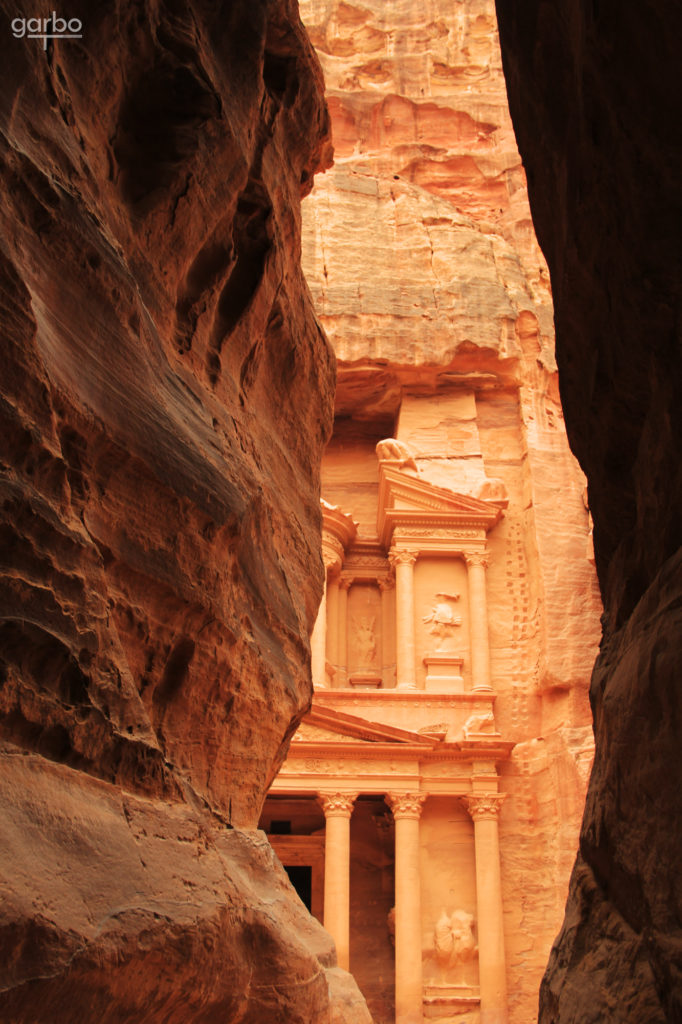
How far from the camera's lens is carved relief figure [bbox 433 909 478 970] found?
18422mm

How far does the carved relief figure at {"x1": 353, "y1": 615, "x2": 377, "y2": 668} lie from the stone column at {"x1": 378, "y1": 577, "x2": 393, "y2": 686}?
230mm

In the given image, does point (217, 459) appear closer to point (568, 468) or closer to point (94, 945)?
point (94, 945)

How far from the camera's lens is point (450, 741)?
65.5 ft

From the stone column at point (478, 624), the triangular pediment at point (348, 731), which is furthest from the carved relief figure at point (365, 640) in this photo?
the triangular pediment at point (348, 731)

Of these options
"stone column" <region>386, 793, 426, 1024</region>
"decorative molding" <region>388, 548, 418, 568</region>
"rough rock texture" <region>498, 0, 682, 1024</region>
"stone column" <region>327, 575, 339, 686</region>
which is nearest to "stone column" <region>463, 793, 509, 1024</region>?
"stone column" <region>386, 793, 426, 1024</region>

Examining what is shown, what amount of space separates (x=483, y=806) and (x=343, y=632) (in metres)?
5.78

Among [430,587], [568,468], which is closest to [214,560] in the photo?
[430,587]

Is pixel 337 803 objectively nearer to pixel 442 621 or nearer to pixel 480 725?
pixel 480 725

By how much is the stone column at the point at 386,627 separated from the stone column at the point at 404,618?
2.80ft

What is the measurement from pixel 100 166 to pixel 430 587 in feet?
63.3

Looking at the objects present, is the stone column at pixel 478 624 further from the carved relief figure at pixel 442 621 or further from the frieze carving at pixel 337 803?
the frieze carving at pixel 337 803

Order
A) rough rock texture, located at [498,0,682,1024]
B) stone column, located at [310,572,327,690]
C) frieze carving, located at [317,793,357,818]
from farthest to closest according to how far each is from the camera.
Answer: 1. stone column, located at [310,572,327,690]
2. frieze carving, located at [317,793,357,818]
3. rough rock texture, located at [498,0,682,1024]

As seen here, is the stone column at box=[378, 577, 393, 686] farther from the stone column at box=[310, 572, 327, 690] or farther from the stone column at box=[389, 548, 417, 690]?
the stone column at box=[310, 572, 327, 690]

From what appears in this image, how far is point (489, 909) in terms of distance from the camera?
1862cm
